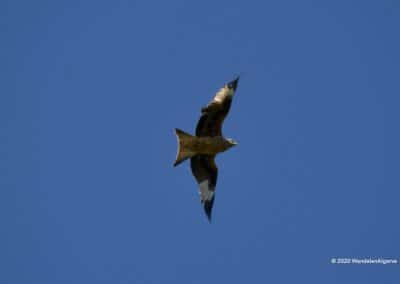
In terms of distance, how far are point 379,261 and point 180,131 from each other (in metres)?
7.50

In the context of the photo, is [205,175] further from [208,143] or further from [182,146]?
[182,146]

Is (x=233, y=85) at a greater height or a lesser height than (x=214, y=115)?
greater

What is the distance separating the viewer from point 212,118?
38.2 meters

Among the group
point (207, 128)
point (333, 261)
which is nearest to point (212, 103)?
point (207, 128)

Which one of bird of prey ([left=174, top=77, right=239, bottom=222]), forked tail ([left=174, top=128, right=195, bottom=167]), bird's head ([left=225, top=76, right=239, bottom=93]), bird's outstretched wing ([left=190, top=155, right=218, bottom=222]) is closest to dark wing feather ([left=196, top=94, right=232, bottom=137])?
bird of prey ([left=174, top=77, right=239, bottom=222])

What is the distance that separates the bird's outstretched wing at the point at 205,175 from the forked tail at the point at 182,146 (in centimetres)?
78

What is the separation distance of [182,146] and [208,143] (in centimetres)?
75

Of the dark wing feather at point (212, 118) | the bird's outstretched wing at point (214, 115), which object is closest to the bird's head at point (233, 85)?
the bird's outstretched wing at point (214, 115)

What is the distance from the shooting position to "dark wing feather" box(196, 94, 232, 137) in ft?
125

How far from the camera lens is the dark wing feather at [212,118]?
38125 mm

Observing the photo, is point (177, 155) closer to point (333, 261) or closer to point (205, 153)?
point (205, 153)

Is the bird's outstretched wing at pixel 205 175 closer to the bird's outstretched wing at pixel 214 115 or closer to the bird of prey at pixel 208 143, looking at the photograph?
the bird of prey at pixel 208 143

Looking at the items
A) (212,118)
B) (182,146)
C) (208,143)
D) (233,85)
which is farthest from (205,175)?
(233,85)

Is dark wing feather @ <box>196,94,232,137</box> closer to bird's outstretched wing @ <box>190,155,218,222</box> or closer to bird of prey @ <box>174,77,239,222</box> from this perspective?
bird of prey @ <box>174,77,239,222</box>
